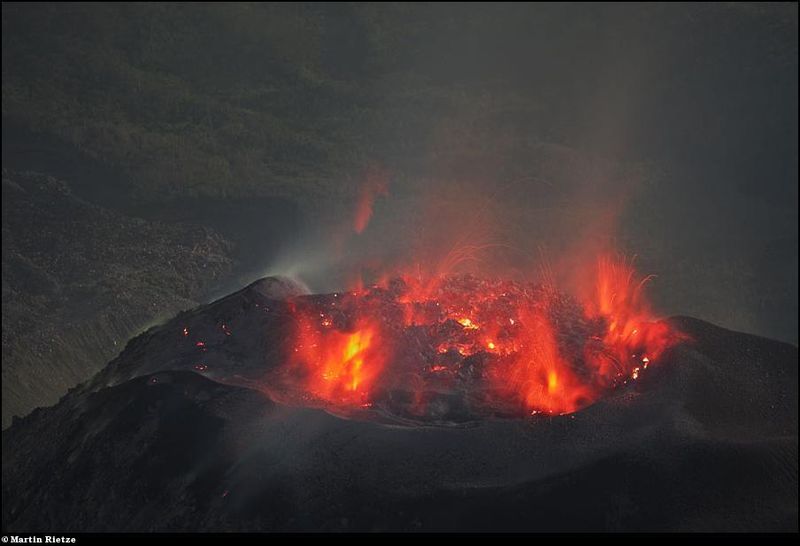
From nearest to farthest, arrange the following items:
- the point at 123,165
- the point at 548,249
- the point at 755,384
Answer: the point at 755,384 → the point at 548,249 → the point at 123,165

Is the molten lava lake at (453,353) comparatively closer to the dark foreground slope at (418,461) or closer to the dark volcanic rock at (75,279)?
the dark foreground slope at (418,461)

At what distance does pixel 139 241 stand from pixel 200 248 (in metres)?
Answer: 1.07

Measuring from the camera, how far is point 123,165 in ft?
49.6

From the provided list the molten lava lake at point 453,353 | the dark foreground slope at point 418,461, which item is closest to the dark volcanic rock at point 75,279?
the dark foreground slope at point 418,461

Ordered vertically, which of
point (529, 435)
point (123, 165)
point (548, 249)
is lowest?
point (529, 435)

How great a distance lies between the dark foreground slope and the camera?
472cm

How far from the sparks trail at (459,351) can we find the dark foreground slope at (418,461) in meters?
0.49

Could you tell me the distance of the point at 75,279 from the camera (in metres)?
11.1

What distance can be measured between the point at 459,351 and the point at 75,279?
7304 mm

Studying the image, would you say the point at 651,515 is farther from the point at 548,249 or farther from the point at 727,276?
the point at 727,276

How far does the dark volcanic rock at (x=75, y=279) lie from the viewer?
941cm

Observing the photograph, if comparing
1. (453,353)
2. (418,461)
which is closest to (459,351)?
(453,353)

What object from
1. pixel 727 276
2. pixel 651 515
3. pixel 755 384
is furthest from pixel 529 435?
pixel 727 276

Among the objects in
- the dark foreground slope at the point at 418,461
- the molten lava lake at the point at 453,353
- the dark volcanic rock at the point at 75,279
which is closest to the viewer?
the dark foreground slope at the point at 418,461
